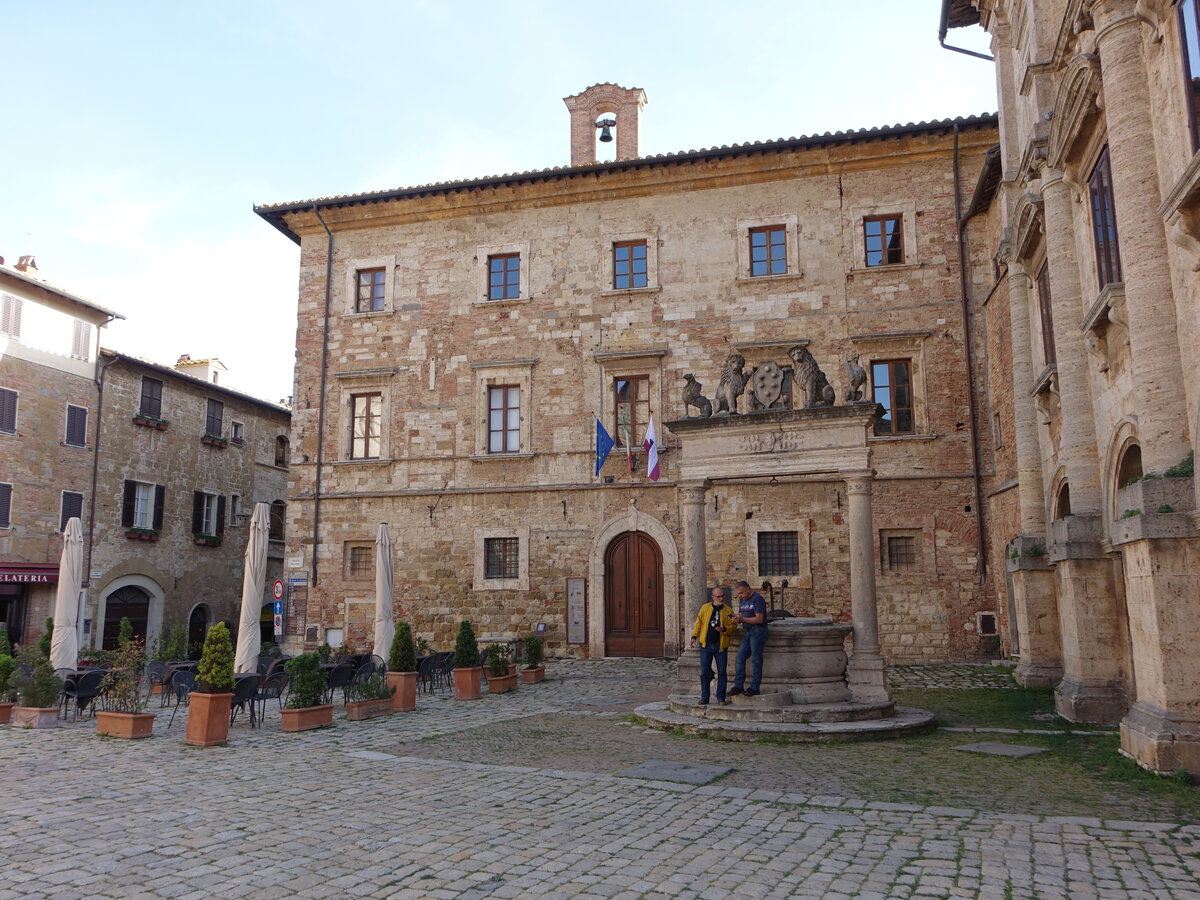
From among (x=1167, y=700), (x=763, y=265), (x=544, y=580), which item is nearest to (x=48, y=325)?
(x=544, y=580)

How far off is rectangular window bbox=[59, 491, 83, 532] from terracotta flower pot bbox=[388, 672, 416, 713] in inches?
609

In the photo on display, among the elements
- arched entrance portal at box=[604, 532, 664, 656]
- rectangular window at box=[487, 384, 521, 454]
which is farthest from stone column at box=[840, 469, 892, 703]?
rectangular window at box=[487, 384, 521, 454]

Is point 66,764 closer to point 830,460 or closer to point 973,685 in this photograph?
point 830,460

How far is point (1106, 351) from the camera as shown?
10406 millimetres

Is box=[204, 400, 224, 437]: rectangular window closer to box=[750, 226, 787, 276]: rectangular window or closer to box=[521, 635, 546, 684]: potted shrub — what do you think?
box=[521, 635, 546, 684]: potted shrub

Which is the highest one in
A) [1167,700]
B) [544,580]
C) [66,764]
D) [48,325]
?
[48,325]

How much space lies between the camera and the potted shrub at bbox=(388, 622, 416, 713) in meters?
12.5

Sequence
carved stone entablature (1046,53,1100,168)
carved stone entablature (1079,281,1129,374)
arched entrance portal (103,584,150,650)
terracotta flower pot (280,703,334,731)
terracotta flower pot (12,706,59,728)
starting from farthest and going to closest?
arched entrance portal (103,584,150,650), terracotta flower pot (12,706,59,728), terracotta flower pot (280,703,334,731), carved stone entablature (1046,53,1100,168), carved stone entablature (1079,281,1129,374)

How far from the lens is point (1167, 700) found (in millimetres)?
7473

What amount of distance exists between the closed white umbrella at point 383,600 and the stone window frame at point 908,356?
10.1 metres

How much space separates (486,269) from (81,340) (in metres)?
A: 11.7

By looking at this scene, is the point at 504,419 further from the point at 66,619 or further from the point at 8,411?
the point at 8,411

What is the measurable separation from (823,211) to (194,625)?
21606 mm

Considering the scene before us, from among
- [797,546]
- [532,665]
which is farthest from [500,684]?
[797,546]
